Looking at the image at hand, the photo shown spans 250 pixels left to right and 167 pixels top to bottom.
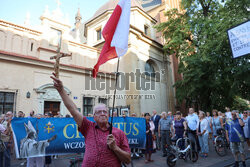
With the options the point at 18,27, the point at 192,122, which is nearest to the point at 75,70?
the point at 18,27

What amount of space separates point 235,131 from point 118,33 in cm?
557

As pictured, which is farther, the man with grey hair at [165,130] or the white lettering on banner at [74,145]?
the man with grey hair at [165,130]

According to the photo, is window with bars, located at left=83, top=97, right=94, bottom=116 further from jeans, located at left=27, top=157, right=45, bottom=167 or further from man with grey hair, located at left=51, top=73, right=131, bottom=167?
man with grey hair, located at left=51, top=73, right=131, bottom=167

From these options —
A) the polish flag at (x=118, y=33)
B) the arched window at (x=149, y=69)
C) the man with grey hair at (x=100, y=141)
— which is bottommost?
the man with grey hair at (x=100, y=141)

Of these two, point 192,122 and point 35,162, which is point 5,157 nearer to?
point 35,162

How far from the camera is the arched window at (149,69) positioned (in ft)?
68.0

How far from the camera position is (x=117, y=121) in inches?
261

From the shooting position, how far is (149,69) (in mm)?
21531

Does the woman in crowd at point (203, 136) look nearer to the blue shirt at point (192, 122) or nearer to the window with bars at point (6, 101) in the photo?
the blue shirt at point (192, 122)

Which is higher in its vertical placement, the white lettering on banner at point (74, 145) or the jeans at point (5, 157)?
the white lettering on banner at point (74, 145)

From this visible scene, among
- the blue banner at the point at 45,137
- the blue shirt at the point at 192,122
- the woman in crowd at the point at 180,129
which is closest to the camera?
the blue banner at the point at 45,137

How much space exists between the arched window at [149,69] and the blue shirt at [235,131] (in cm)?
1419

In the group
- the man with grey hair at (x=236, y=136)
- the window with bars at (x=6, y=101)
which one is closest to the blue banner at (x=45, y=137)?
the man with grey hair at (x=236, y=136)

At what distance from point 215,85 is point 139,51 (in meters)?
8.32
